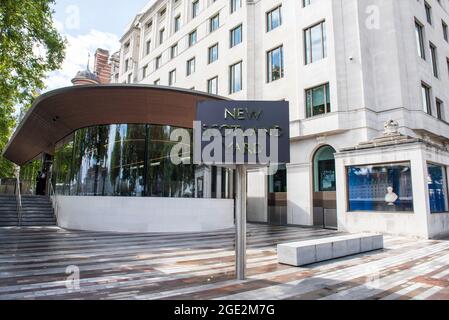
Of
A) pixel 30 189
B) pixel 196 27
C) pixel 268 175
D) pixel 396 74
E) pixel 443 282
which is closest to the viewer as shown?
pixel 443 282

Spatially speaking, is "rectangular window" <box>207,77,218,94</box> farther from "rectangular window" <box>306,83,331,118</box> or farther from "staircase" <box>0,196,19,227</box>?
"staircase" <box>0,196,19,227</box>

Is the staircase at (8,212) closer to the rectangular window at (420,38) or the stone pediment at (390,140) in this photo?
the stone pediment at (390,140)

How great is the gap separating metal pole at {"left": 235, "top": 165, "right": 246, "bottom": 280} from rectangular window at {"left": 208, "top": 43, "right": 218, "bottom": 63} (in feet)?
84.3

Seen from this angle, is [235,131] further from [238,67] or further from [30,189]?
[30,189]

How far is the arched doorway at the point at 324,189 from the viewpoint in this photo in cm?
1972

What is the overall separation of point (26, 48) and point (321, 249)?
2179 centimetres

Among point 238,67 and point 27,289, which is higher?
point 238,67

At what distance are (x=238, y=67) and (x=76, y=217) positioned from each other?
17900 mm

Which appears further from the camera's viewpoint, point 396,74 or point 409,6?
point 409,6

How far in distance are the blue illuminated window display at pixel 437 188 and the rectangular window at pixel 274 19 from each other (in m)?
15.8

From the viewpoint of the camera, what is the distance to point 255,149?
6.45 metres

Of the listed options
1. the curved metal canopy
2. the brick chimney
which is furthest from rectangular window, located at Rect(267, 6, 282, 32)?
the brick chimney

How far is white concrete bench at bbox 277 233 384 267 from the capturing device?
8055 mm
